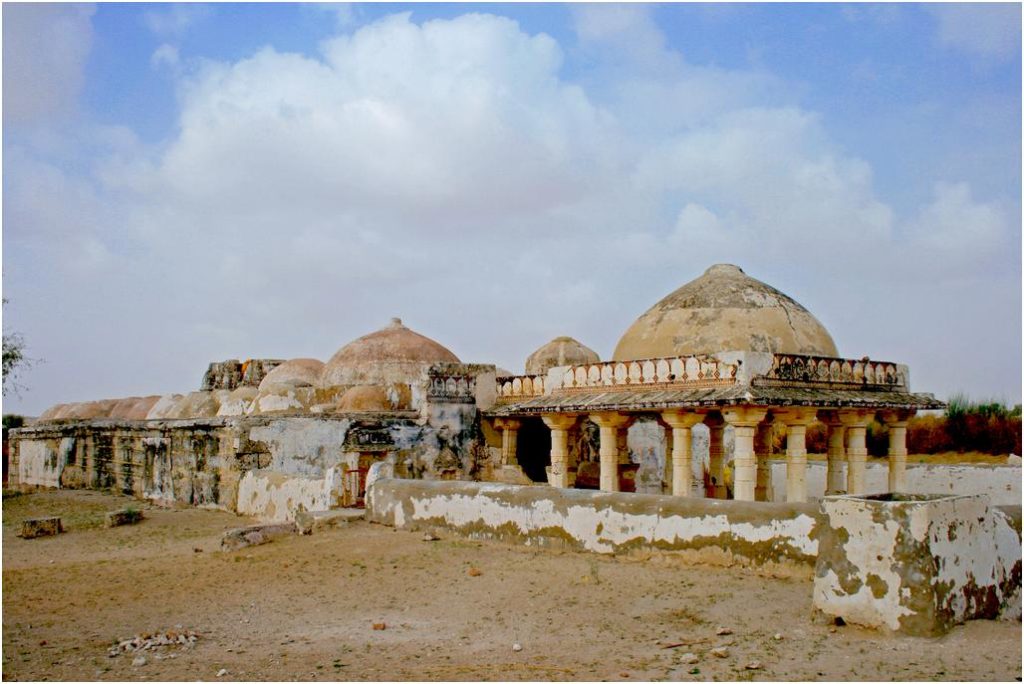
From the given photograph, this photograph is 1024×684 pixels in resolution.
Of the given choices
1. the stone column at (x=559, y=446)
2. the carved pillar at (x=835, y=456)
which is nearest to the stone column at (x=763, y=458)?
the carved pillar at (x=835, y=456)

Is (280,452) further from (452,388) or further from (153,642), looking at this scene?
(153,642)

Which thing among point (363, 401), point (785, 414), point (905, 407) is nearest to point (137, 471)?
point (363, 401)

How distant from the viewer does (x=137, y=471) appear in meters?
21.1

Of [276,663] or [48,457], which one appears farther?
[48,457]

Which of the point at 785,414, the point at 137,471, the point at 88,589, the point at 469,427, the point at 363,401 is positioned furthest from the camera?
the point at 137,471

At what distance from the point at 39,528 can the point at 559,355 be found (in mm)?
11147

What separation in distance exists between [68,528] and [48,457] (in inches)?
566

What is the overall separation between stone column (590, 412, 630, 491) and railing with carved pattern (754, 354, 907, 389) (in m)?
2.84

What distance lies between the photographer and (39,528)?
45.6 ft

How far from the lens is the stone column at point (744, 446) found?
12.2 metres

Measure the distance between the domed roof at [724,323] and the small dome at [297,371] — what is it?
1168cm

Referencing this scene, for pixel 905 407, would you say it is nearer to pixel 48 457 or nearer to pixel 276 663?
pixel 276 663

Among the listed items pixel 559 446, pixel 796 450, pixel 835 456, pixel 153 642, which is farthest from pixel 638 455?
pixel 153 642

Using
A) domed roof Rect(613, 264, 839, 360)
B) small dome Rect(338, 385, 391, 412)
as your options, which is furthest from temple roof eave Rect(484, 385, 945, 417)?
small dome Rect(338, 385, 391, 412)
